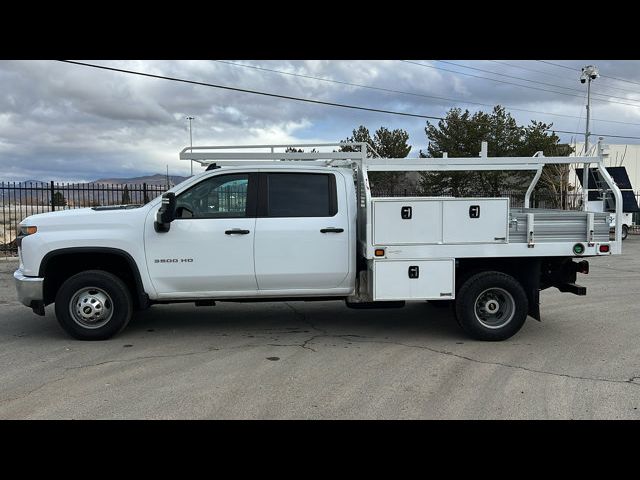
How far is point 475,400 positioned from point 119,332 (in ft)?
13.6

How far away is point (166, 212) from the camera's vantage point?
584cm

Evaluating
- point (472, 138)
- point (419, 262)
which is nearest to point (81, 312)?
point (419, 262)

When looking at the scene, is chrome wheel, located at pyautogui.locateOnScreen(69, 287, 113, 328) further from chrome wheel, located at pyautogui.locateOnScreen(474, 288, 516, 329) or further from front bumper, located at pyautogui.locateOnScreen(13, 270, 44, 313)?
chrome wheel, located at pyautogui.locateOnScreen(474, 288, 516, 329)

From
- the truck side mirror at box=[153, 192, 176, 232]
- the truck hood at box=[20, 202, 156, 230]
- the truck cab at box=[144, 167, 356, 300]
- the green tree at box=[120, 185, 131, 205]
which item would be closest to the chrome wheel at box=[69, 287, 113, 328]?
the truck cab at box=[144, 167, 356, 300]

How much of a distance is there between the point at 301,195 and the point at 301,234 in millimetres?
491

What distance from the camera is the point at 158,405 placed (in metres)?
4.23

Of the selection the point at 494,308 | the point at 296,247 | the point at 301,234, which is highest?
the point at 301,234

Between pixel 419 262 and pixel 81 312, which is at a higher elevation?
pixel 419 262

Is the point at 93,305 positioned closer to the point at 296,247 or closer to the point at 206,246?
the point at 206,246

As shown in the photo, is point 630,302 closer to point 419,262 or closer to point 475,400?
point 419,262

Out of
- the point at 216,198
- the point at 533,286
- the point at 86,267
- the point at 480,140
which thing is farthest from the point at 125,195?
the point at 480,140

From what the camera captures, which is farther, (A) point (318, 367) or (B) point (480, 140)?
(B) point (480, 140)

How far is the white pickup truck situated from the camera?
5.93 m

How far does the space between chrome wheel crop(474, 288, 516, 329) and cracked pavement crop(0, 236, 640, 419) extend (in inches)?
11.2
